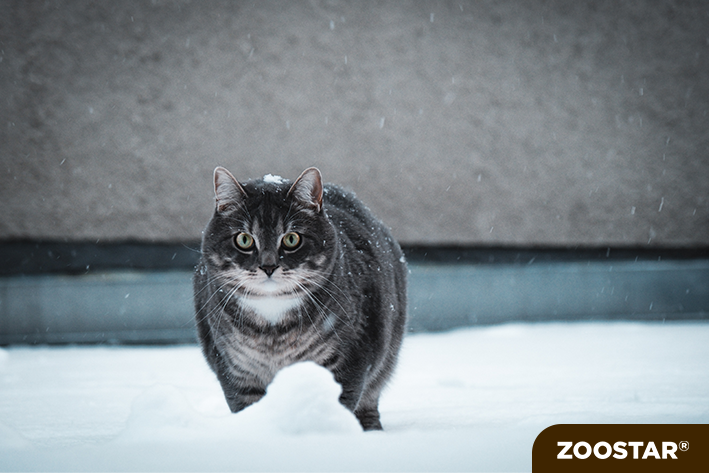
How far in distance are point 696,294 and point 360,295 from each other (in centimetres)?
325

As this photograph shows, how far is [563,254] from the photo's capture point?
13.3 ft

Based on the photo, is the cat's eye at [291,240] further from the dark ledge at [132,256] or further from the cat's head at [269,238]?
the dark ledge at [132,256]

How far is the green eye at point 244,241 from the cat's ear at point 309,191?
0.60 ft

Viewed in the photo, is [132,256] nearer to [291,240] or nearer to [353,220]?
[353,220]

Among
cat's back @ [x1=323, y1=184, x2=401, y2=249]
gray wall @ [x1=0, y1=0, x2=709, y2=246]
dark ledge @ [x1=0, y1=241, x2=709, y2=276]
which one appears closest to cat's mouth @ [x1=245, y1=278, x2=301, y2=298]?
cat's back @ [x1=323, y1=184, x2=401, y2=249]

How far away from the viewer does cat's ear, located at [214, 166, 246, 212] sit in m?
1.70

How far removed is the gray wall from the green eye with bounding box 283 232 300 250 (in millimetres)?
2143

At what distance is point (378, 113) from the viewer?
12.4ft

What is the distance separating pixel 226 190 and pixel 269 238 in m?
0.22

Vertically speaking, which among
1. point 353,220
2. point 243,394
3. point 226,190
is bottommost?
point 243,394

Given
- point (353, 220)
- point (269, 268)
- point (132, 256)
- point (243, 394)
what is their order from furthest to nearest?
point (132, 256), point (353, 220), point (243, 394), point (269, 268)

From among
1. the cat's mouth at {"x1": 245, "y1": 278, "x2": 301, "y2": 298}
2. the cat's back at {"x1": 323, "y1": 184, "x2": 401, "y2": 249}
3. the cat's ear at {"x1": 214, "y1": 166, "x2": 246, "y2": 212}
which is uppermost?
the cat's ear at {"x1": 214, "y1": 166, "x2": 246, "y2": 212}

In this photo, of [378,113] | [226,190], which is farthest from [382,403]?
[378,113]

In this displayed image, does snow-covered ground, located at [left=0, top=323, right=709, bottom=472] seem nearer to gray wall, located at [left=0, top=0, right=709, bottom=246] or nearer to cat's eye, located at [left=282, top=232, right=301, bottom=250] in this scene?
cat's eye, located at [left=282, top=232, right=301, bottom=250]
